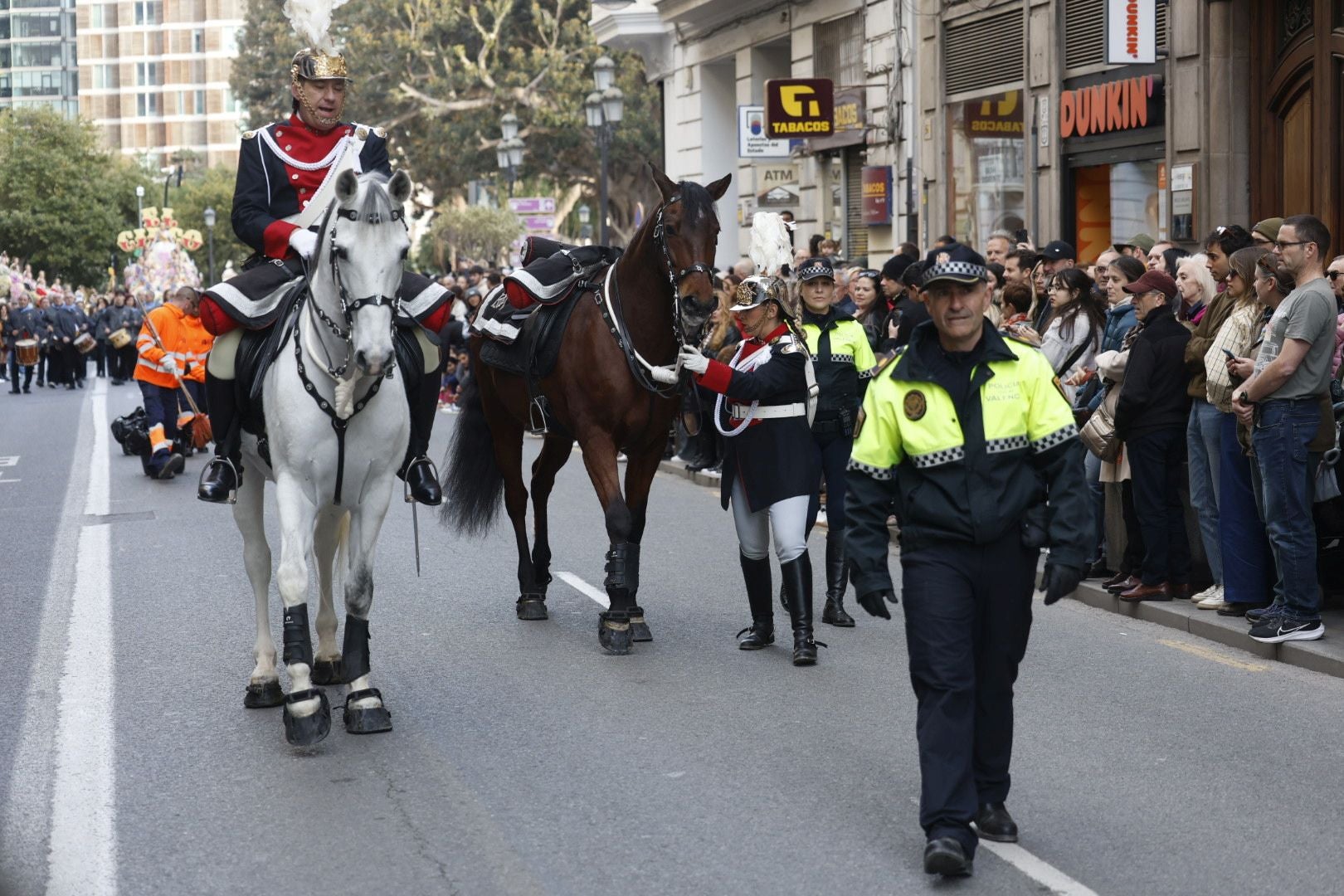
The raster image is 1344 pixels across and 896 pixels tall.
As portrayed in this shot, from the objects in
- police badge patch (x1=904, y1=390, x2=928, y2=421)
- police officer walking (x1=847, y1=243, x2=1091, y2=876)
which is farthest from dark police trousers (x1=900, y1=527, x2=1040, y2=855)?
police badge patch (x1=904, y1=390, x2=928, y2=421)

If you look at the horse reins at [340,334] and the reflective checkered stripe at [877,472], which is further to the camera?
the horse reins at [340,334]

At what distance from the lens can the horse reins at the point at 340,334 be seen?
271 inches

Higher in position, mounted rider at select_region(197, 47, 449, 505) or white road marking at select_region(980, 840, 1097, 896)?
mounted rider at select_region(197, 47, 449, 505)

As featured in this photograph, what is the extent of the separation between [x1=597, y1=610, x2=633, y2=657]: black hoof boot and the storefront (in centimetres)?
1016

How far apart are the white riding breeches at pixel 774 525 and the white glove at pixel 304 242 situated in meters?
2.59

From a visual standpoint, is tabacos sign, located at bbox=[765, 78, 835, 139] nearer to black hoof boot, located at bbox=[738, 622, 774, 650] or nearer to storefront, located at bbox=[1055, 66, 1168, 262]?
storefront, located at bbox=[1055, 66, 1168, 262]

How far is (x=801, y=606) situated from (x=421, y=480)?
2.06 metres

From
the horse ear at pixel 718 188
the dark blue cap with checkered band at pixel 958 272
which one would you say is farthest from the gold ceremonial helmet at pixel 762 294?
the dark blue cap with checkered band at pixel 958 272

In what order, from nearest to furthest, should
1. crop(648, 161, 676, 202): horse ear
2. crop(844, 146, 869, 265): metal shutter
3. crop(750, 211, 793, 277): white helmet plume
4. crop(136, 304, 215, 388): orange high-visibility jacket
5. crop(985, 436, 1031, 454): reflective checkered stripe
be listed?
crop(985, 436, 1031, 454): reflective checkered stripe
crop(648, 161, 676, 202): horse ear
crop(750, 211, 793, 277): white helmet plume
crop(136, 304, 215, 388): orange high-visibility jacket
crop(844, 146, 869, 265): metal shutter

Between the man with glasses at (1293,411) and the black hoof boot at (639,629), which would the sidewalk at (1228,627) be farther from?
the black hoof boot at (639,629)

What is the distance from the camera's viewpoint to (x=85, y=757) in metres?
7.20

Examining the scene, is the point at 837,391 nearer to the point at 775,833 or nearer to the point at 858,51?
the point at 775,833

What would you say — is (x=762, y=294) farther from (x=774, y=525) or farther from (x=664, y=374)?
(x=774, y=525)

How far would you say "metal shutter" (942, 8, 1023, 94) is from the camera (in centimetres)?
2164
